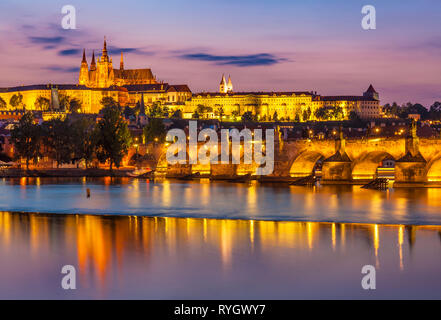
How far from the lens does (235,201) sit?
138 ft

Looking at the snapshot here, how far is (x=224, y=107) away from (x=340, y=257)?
501 feet

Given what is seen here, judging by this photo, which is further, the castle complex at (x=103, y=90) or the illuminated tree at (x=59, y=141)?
the castle complex at (x=103, y=90)

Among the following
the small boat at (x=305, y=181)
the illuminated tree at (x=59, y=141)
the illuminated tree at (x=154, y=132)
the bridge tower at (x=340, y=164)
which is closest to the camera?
the bridge tower at (x=340, y=164)

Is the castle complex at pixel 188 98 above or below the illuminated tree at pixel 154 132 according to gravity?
above

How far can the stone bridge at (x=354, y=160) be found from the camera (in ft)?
153

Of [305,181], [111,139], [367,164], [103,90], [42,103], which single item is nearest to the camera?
[367,164]

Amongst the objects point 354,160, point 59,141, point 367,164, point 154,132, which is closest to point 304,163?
point 367,164

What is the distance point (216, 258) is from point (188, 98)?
157234 millimetres

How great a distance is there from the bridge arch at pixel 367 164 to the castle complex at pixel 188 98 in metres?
107

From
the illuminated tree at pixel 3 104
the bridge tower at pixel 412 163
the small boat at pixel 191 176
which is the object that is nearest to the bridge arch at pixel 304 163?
the bridge tower at pixel 412 163

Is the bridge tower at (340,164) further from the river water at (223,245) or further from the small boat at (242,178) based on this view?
the small boat at (242,178)

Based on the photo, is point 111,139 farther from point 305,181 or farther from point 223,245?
point 223,245

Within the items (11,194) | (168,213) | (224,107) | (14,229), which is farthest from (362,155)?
(224,107)

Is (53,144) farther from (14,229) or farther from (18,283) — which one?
(18,283)
